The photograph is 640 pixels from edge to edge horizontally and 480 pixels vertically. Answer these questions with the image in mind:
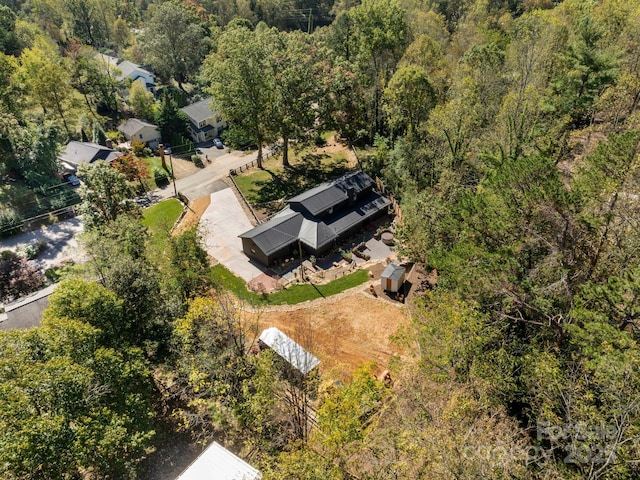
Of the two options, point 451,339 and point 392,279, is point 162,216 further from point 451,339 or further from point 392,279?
point 451,339

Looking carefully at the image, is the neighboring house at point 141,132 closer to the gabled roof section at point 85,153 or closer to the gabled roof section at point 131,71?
the gabled roof section at point 85,153

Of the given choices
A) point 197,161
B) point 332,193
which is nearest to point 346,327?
point 332,193

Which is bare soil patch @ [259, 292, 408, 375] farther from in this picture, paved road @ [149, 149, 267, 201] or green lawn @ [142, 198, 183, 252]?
paved road @ [149, 149, 267, 201]

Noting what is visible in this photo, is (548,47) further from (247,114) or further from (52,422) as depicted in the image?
(52,422)

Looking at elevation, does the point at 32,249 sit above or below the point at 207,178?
above

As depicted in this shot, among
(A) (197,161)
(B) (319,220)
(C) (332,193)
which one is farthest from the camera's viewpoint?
(A) (197,161)

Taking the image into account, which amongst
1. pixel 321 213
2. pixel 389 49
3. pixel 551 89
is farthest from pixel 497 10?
pixel 321 213

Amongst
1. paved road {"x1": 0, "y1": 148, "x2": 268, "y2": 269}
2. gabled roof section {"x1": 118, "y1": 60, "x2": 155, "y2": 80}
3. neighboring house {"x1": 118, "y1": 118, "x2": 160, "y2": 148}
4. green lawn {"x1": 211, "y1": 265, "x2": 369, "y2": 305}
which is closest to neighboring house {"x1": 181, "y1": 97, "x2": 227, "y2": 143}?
paved road {"x1": 0, "y1": 148, "x2": 268, "y2": 269}
